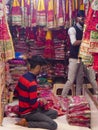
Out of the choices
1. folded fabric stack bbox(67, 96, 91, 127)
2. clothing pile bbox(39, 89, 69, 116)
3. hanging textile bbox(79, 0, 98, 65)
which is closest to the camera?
hanging textile bbox(79, 0, 98, 65)

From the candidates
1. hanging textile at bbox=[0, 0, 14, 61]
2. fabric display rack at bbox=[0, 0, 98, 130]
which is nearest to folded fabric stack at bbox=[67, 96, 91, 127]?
fabric display rack at bbox=[0, 0, 98, 130]

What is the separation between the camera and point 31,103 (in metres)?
3.70

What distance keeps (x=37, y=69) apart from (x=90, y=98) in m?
0.75

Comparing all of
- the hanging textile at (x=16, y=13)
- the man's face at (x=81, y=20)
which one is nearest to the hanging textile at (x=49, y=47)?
the hanging textile at (x=16, y=13)

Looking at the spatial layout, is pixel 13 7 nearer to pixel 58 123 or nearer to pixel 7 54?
pixel 7 54

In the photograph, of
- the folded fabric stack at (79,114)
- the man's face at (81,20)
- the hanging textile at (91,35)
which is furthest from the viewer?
the man's face at (81,20)

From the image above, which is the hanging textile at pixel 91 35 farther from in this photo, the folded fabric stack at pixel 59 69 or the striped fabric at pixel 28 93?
the folded fabric stack at pixel 59 69

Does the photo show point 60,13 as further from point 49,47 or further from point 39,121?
point 39,121

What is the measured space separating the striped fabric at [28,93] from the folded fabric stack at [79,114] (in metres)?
0.49

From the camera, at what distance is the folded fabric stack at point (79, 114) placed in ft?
12.6

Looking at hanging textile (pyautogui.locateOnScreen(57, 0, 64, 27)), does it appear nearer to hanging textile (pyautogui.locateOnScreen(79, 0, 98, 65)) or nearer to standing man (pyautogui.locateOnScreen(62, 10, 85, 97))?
standing man (pyautogui.locateOnScreen(62, 10, 85, 97))

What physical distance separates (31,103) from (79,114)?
631 mm

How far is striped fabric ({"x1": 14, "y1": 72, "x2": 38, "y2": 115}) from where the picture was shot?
3673 millimetres

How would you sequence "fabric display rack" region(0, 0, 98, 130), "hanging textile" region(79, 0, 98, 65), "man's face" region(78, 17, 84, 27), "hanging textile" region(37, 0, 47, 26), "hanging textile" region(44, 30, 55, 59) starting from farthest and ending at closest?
"hanging textile" region(44, 30, 55, 59) < "hanging textile" region(37, 0, 47, 26) < "fabric display rack" region(0, 0, 98, 130) < "man's face" region(78, 17, 84, 27) < "hanging textile" region(79, 0, 98, 65)
